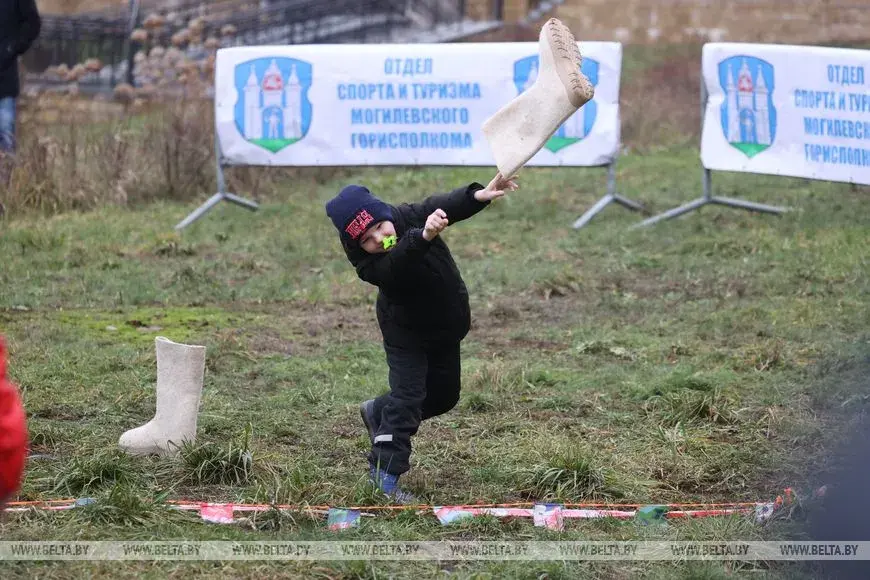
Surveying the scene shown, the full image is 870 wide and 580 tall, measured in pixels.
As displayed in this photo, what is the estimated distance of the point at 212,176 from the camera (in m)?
13.6

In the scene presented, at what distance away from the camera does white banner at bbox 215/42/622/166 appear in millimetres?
11750

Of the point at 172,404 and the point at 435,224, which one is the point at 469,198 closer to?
the point at 435,224

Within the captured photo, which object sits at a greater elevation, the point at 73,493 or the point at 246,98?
the point at 246,98

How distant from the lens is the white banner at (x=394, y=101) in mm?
11750

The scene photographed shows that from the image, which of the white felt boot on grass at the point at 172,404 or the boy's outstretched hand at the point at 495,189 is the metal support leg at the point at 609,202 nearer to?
the white felt boot on grass at the point at 172,404

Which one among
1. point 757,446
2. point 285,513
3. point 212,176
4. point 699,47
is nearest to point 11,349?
point 285,513

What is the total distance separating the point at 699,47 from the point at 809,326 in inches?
734

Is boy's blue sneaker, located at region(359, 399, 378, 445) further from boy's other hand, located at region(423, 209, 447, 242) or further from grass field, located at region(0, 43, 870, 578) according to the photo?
boy's other hand, located at region(423, 209, 447, 242)

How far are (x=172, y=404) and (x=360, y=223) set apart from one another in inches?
54.4

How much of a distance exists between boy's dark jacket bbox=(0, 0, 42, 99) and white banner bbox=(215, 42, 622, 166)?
197 cm

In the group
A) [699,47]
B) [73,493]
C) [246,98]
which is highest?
[699,47]

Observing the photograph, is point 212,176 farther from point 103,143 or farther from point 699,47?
point 699,47

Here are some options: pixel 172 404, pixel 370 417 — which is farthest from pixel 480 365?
pixel 172 404

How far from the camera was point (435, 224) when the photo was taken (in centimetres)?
473
